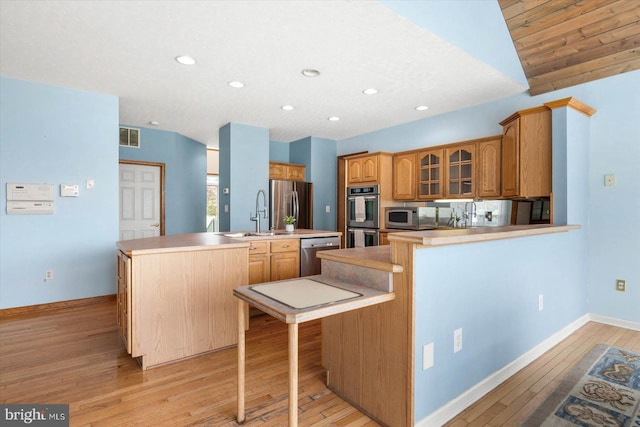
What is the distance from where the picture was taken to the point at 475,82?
3.38 meters

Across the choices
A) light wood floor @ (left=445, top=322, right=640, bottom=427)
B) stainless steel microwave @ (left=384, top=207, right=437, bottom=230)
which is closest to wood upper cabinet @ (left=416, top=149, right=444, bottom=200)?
stainless steel microwave @ (left=384, top=207, right=437, bottom=230)

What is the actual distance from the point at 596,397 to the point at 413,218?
280 centimetres

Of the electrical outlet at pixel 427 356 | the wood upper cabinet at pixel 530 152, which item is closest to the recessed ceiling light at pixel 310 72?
the wood upper cabinet at pixel 530 152

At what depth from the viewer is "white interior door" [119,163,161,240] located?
520 cm

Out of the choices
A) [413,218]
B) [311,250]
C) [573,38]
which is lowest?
[311,250]

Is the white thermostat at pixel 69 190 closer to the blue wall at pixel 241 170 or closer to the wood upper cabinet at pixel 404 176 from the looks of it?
the blue wall at pixel 241 170

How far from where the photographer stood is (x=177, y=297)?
2.35 metres

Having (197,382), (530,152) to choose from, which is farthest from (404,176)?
(197,382)

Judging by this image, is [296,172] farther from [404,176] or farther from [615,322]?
[615,322]

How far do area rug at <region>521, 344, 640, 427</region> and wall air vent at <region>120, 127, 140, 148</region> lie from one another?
5.97 meters

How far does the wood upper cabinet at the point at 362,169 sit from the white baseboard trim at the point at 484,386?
10.1 ft

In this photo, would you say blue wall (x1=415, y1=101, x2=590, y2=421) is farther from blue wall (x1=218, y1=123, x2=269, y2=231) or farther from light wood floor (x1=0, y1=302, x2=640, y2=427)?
blue wall (x1=218, y1=123, x2=269, y2=231)

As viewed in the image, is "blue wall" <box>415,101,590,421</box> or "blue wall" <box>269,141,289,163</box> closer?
"blue wall" <box>415,101,590,421</box>

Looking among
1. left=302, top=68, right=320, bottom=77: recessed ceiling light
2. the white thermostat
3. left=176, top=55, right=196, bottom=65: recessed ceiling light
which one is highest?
left=302, top=68, right=320, bottom=77: recessed ceiling light
